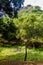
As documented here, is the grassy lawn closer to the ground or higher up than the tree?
closer to the ground

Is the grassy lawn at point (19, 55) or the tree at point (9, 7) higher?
the tree at point (9, 7)

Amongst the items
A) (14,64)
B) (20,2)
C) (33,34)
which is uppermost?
(20,2)

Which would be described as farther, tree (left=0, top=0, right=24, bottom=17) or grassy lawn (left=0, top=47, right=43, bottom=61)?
grassy lawn (left=0, top=47, right=43, bottom=61)

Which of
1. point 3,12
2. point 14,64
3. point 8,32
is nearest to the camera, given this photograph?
point 3,12

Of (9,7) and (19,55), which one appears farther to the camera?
(19,55)

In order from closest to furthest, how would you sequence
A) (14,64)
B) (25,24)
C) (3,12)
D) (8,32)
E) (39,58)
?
1. (3,12)
2. (14,64)
3. (25,24)
4. (39,58)
5. (8,32)

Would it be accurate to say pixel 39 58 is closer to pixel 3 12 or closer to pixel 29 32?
pixel 29 32

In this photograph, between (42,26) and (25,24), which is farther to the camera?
(42,26)

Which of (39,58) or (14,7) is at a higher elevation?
(14,7)

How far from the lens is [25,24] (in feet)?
59.4

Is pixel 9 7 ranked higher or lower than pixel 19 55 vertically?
higher

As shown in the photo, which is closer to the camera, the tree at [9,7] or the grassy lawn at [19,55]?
the tree at [9,7]

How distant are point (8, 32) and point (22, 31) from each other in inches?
392

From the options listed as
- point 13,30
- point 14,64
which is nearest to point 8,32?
point 13,30
